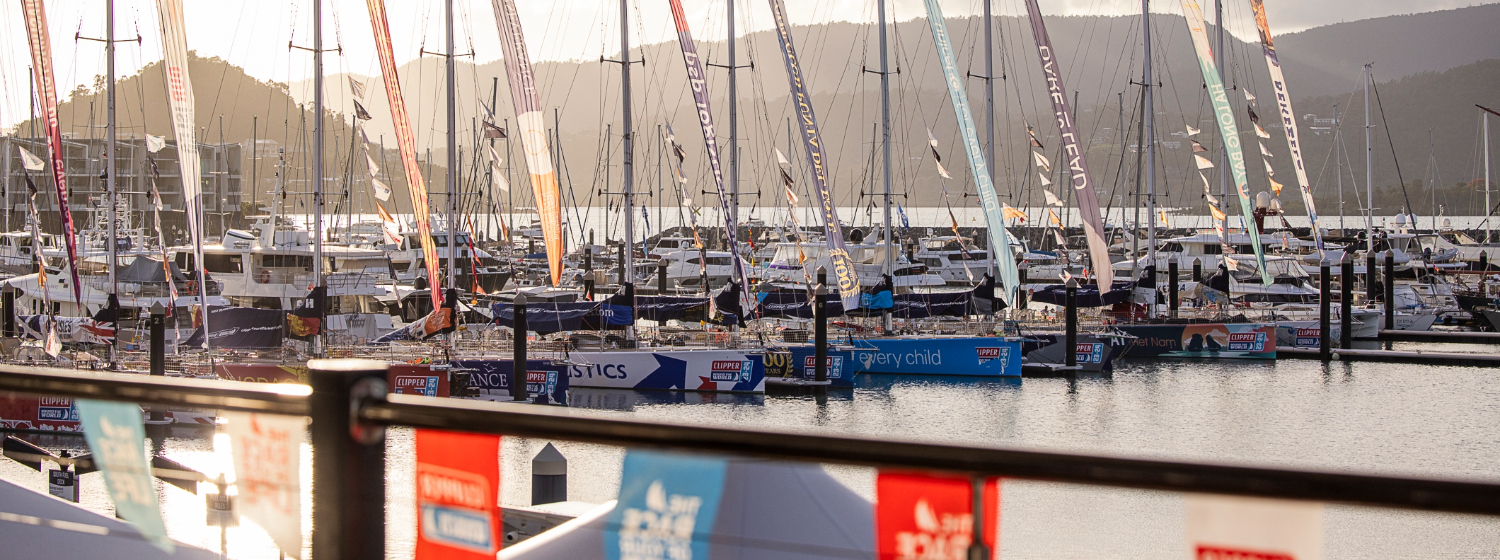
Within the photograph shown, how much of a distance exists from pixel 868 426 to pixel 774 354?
4269mm

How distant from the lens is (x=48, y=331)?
19750 millimetres

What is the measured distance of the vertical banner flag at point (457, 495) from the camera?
213 centimetres

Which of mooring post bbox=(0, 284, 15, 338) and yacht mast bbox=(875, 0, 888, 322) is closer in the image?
mooring post bbox=(0, 284, 15, 338)

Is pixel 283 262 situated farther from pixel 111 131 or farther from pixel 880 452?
pixel 880 452

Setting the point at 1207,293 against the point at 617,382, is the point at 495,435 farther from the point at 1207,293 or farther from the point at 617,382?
the point at 1207,293

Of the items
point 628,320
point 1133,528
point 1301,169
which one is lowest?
point 1133,528

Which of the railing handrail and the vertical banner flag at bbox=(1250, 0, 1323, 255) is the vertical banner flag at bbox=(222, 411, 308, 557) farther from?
the vertical banner flag at bbox=(1250, 0, 1323, 255)

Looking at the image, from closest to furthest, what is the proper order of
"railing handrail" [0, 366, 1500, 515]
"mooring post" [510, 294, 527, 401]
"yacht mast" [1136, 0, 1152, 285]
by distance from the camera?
"railing handrail" [0, 366, 1500, 515]
"mooring post" [510, 294, 527, 401]
"yacht mast" [1136, 0, 1152, 285]

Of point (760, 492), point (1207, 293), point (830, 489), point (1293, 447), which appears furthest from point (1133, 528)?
point (1207, 293)

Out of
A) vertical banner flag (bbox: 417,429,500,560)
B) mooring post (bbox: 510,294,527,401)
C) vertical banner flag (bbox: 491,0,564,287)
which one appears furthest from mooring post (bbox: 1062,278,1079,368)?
vertical banner flag (bbox: 417,429,500,560)

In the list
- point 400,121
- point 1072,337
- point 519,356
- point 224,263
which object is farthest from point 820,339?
point 224,263

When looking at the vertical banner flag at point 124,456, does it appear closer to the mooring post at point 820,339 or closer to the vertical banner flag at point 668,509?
the vertical banner flag at point 668,509

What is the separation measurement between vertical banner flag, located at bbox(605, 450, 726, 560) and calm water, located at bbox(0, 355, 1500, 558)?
793cm

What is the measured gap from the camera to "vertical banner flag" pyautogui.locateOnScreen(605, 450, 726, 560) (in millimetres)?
2182
